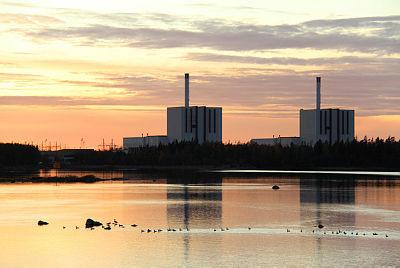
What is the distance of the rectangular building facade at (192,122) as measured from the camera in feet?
610

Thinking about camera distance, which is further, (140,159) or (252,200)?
(140,159)

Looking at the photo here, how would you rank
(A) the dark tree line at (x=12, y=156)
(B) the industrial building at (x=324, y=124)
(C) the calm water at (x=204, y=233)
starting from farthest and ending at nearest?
1. (A) the dark tree line at (x=12, y=156)
2. (B) the industrial building at (x=324, y=124)
3. (C) the calm water at (x=204, y=233)

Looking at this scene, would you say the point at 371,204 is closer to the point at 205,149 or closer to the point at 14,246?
the point at 14,246

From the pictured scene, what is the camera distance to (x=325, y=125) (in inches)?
7219

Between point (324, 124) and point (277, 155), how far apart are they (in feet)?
61.6

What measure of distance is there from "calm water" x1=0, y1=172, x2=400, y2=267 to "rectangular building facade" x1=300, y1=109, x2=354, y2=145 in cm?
11542

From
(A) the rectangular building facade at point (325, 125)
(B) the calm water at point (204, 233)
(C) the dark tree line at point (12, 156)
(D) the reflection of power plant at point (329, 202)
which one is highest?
(A) the rectangular building facade at point (325, 125)

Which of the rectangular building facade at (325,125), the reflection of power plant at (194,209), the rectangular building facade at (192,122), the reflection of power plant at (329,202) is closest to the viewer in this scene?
the reflection of power plant at (194,209)

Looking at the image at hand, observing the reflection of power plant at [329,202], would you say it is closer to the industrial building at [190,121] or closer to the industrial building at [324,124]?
the industrial building at [324,124]

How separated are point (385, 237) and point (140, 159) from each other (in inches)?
6241

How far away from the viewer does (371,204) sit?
58.2m

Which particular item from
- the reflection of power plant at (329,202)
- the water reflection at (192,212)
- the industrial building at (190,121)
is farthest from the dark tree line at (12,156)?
the reflection of power plant at (329,202)

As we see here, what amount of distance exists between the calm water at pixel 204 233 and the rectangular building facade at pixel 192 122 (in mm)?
119956

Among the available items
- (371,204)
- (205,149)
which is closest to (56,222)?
(371,204)
